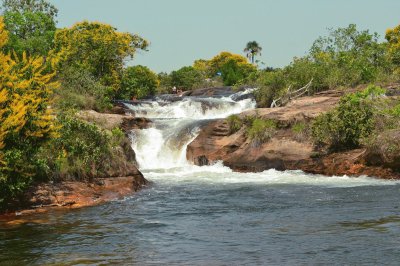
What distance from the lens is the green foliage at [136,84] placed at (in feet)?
125

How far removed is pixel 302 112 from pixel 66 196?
1214cm

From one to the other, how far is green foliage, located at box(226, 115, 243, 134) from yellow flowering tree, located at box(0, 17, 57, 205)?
11645 millimetres

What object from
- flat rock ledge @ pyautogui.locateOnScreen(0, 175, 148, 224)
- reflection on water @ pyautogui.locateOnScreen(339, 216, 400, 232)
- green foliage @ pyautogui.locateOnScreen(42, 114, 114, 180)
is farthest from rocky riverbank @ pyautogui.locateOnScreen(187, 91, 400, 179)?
reflection on water @ pyautogui.locateOnScreen(339, 216, 400, 232)

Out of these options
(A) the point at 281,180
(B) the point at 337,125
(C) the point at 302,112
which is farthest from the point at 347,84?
(A) the point at 281,180

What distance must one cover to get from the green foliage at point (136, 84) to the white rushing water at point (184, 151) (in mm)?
4625

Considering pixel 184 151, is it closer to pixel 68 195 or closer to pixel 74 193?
pixel 74 193

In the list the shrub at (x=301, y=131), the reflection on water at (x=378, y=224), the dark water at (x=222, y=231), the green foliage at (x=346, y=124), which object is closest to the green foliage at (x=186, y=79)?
the shrub at (x=301, y=131)

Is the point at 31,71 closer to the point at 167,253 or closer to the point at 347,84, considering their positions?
the point at 167,253

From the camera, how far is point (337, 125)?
2023 centimetres

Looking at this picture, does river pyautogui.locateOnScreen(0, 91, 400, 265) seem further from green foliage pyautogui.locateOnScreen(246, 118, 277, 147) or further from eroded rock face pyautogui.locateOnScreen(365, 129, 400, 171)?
green foliage pyautogui.locateOnScreen(246, 118, 277, 147)

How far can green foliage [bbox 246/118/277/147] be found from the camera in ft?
72.6

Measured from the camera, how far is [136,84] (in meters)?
40.5

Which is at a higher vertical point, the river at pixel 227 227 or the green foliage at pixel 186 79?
the green foliage at pixel 186 79

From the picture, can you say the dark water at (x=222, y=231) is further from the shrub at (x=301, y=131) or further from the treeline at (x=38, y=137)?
the shrub at (x=301, y=131)
